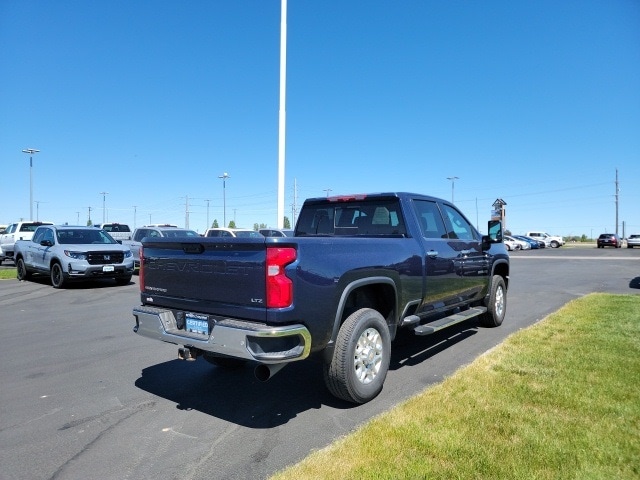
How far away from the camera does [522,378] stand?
14.7ft

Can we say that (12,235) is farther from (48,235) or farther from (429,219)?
(429,219)

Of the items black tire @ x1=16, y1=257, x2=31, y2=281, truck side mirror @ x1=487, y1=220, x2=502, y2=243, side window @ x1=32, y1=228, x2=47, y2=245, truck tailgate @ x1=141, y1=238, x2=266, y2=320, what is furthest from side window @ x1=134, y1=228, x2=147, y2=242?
truck side mirror @ x1=487, y1=220, x2=502, y2=243

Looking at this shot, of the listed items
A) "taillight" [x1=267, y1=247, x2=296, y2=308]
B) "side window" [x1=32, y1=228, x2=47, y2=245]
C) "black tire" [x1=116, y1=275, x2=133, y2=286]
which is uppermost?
"side window" [x1=32, y1=228, x2=47, y2=245]

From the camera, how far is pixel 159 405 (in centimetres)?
410

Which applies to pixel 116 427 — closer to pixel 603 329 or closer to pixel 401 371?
pixel 401 371

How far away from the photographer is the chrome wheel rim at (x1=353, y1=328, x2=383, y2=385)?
4.02 meters

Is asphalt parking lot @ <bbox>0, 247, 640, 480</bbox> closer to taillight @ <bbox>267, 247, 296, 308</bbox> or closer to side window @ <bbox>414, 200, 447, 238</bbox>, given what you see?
taillight @ <bbox>267, 247, 296, 308</bbox>

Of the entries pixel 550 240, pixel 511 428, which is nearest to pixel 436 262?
pixel 511 428

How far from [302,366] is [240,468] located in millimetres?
2403

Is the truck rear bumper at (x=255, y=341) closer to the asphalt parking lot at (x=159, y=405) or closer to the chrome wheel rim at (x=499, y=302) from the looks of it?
the asphalt parking lot at (x=159, y=405)

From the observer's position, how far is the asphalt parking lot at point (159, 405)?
122 inches

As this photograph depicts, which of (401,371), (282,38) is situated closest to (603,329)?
(401,371)

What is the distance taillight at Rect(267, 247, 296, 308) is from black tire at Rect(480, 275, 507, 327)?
4.72m

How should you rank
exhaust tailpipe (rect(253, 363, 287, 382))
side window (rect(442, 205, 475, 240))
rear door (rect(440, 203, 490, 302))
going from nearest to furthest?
exhaust tailpipe (rect(253, 363, 287, 382)) → rear door (rect(440, 203, 490, 302)) → side window (rect(442, 205, 475, 240))
